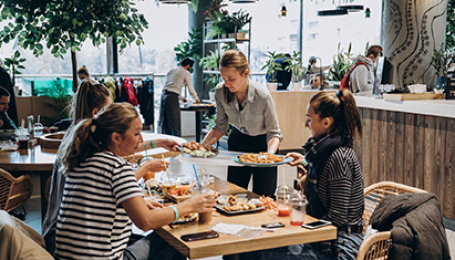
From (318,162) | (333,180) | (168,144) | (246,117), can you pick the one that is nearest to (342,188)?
(333,180)

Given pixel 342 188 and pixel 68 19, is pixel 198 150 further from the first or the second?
pixel 68 19

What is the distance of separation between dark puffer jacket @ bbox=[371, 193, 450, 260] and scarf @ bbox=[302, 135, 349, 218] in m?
0.33

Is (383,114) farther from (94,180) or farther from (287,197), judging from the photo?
(94,180)

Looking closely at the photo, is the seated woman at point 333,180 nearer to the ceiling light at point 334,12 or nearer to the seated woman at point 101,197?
the seated woman at point 101,197

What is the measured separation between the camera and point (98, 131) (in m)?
2.17

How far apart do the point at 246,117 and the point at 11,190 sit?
186 centimetres

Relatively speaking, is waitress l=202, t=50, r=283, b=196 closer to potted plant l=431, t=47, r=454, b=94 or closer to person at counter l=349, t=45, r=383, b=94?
person at counter l=349, t=45, r=383, b=94

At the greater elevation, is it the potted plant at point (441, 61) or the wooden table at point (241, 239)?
the potted plant at point (441, 61)

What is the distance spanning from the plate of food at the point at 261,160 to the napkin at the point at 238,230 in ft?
2.56

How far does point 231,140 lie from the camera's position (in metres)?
3.80

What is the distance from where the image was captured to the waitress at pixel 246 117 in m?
3.45

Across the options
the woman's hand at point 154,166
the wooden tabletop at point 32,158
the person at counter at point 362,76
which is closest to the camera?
the woman's hand at point 154,166

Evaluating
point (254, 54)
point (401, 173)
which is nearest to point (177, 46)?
point (254, 54)

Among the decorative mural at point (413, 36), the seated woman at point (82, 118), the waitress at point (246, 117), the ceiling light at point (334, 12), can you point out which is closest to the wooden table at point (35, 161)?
the waitress at point (246, 117)
